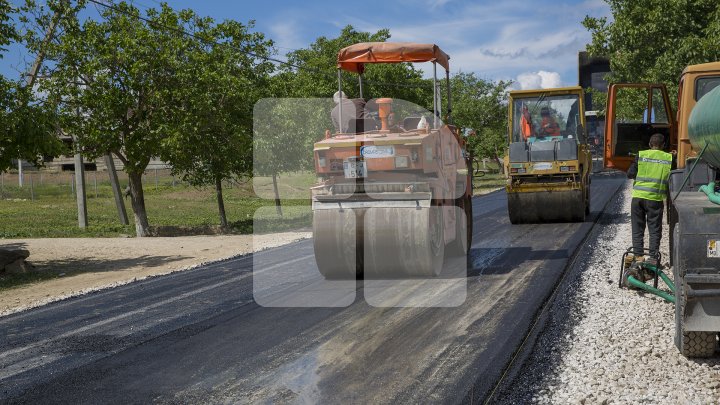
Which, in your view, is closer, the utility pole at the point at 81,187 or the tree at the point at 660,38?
the tree at the point at 660,38

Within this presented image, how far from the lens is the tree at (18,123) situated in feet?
45.4

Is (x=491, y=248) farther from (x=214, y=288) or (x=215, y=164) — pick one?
(x=215, y=164)

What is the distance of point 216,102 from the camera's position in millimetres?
21875

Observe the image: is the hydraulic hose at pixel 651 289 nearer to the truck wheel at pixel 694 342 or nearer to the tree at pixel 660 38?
the truck wheel at pixel 694 342

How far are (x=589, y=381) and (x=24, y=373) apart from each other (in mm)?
4828

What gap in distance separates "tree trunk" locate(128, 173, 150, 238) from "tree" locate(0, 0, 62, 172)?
7.70 m

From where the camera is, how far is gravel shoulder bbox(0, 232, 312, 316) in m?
12.6

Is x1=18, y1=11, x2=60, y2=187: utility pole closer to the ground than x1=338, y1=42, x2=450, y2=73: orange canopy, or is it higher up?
higher up

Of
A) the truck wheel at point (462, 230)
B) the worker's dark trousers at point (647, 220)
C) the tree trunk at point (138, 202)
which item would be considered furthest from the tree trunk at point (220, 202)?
the worker's dark trousers at point (647, 220)

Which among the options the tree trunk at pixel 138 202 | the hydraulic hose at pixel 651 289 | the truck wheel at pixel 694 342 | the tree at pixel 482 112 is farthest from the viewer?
the tree at pixel 482 112

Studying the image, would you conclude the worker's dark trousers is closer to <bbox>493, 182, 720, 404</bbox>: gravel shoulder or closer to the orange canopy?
<bbox>493, 182, 720, 404</bbox>: gravel shoulder

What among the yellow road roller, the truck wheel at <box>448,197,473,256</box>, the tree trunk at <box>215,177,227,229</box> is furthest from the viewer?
the tree trunk at <box>215,177,227,229</box>

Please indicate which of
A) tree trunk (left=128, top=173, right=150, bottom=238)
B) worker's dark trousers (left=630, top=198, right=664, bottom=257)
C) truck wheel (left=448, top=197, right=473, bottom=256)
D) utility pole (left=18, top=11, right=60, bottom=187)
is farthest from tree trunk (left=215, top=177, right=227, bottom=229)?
worker's dark trousers (left=630, top=198, right=664, bottom=257)

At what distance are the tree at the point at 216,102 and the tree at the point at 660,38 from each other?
1106cm
